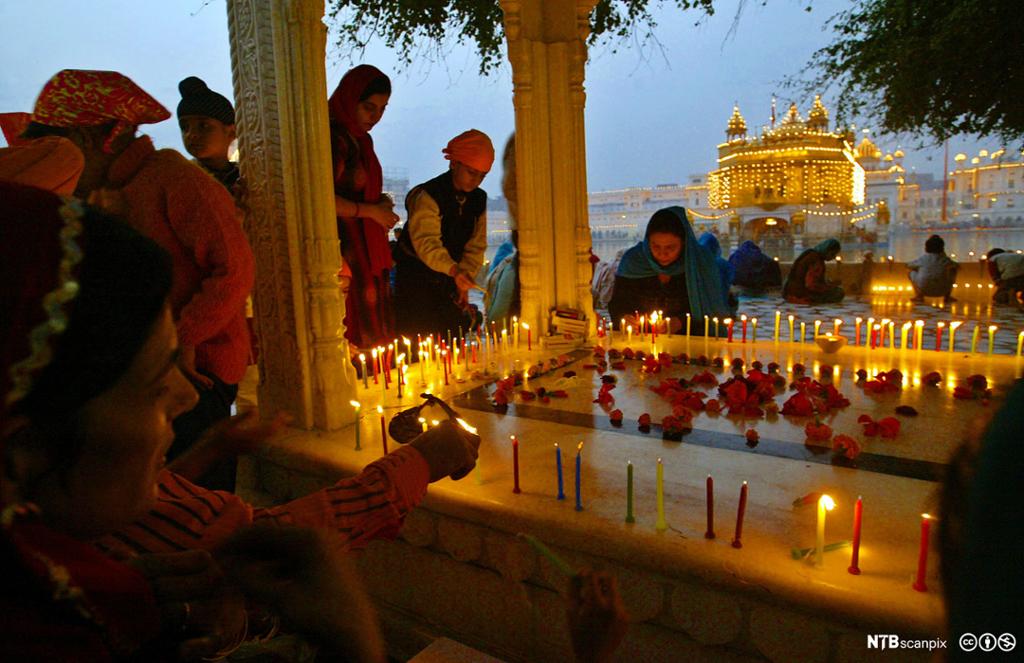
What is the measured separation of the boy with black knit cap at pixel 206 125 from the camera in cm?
346

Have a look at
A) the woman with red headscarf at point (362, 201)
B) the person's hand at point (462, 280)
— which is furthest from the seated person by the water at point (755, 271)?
the woman with red headscarf at point (362, 201)

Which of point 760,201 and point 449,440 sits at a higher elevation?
point 760,201

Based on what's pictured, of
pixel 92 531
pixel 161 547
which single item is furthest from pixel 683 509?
pixel 92 531

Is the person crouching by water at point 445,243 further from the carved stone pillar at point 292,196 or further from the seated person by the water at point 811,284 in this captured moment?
the seated person by the water at point 811,284

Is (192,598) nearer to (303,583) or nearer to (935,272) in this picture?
(303,583)

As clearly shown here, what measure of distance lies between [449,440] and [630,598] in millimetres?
778

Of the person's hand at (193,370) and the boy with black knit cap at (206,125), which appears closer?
the person's hand at (193,370)

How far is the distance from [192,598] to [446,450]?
862mm

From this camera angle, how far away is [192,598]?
2.81 ft

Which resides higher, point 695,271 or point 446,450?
point 695,271

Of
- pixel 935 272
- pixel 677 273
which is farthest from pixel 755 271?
pixel 677 273

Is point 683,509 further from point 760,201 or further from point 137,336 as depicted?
point 760,201

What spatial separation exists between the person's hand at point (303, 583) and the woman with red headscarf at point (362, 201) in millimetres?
2891

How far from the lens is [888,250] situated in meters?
22.0
